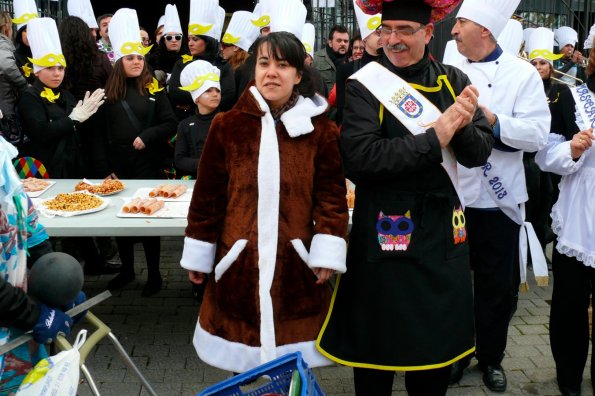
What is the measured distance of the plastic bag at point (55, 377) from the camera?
7.48ft

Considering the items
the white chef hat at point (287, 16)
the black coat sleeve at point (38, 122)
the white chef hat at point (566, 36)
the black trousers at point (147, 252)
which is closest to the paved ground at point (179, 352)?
the black trousers at point (147, 252)

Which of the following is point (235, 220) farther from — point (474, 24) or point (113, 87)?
point (113, 87)

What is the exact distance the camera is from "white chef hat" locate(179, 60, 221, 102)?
5480 millimetres

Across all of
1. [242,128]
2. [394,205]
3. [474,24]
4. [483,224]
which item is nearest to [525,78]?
[474,24]

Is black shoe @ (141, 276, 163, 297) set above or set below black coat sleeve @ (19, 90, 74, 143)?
below

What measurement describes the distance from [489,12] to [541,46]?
3908mm

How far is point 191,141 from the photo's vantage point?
17.6ft

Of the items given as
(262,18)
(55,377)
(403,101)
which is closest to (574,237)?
(403,101)

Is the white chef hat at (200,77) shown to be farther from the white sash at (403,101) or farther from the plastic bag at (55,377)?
the plastic bag at (55,377)

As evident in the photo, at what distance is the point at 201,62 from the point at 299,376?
11.7 feet

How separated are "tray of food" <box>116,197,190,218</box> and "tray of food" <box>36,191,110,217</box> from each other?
0.59 ft

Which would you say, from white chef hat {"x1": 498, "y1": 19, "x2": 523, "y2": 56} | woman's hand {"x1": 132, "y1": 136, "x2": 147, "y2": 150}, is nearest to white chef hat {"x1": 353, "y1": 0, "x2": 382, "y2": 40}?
white chef hat {"x1": 498, "y1": 19, "x2": 523, "y2": 56}

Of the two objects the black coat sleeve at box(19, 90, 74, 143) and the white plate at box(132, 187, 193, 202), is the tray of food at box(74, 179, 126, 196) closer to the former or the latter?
the white plate at box(132, 187, 193, 202)

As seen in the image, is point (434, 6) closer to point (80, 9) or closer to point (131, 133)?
point (131, 133)
